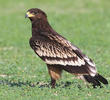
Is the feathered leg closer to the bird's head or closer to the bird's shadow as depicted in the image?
the bird's shadow

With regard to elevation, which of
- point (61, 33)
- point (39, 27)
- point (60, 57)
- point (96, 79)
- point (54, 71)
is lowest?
point (96, 79)

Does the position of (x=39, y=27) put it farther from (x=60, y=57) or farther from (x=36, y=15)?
(x=60, y=57)

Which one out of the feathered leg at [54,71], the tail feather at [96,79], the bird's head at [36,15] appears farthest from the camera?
the bird's head at [36,15]

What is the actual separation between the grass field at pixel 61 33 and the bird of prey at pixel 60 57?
294 millimetres

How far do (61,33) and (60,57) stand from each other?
11.6 metres

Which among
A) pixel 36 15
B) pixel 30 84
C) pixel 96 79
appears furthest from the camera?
pixel 30 84

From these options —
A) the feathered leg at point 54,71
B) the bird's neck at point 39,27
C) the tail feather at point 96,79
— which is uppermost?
the bird's neck at point 39,27

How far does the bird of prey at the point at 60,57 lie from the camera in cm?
1013

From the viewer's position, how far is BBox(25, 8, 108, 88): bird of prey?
33.2 ft

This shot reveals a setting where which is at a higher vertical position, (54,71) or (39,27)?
(39,27)

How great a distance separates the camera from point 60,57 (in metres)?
10.3

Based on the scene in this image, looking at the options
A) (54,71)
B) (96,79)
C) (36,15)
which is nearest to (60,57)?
(54,71)

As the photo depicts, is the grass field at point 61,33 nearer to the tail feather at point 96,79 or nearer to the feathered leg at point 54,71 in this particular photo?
the tail feather at point 96,79

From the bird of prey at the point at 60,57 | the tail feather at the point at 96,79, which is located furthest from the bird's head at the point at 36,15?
the tail feather at the point at 96,79
